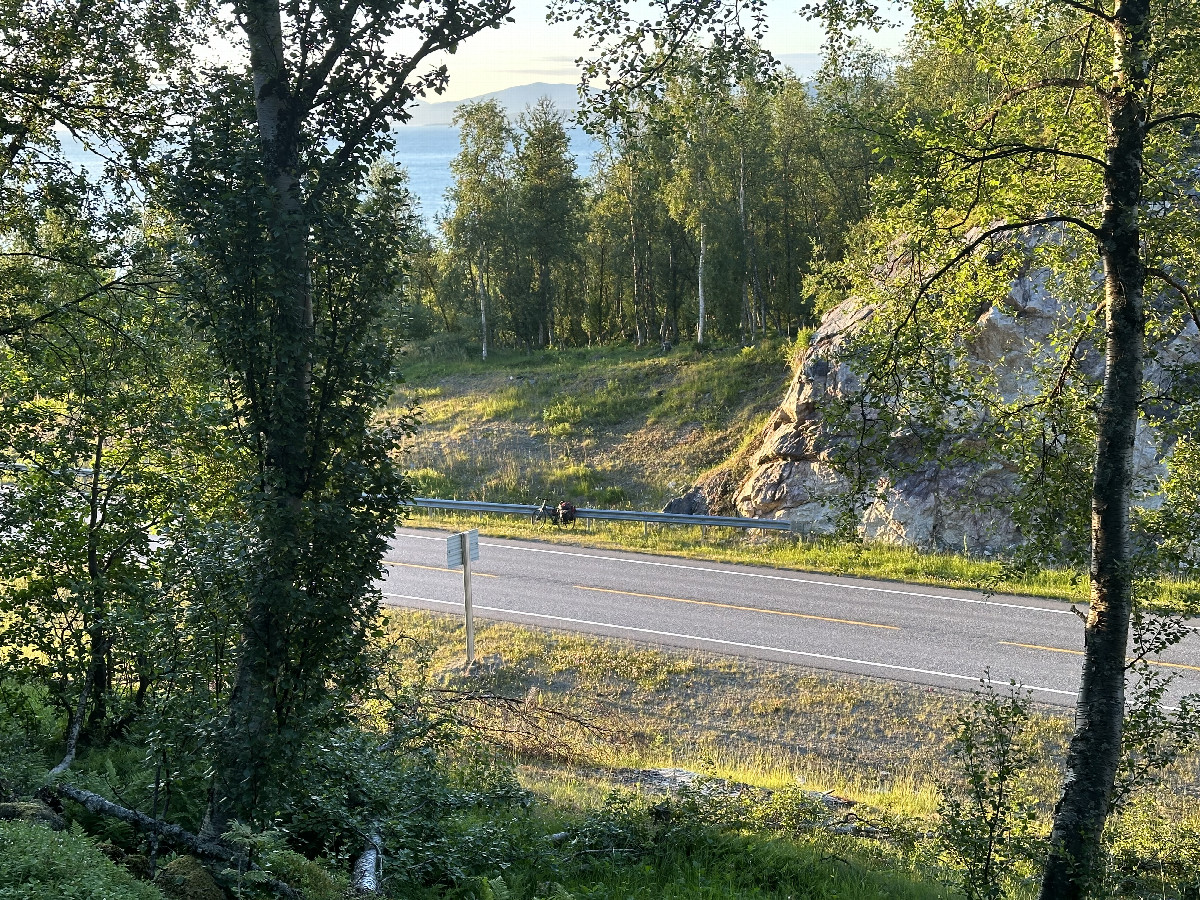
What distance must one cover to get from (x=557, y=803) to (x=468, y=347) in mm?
40123

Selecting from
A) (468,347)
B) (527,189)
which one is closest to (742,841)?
(527,189)

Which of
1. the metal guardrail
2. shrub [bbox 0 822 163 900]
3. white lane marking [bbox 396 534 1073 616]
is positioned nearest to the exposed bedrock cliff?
the metal guardrail

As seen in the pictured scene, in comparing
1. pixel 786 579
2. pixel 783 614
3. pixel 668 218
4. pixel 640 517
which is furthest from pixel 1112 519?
pixel 668 218

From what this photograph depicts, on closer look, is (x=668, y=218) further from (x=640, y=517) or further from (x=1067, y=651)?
(x=1067, y=651)

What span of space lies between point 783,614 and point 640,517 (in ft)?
23.4

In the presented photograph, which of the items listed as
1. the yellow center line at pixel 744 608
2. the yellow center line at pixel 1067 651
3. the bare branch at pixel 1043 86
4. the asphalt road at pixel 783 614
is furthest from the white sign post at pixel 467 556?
the bare branch at pixel 1043 86

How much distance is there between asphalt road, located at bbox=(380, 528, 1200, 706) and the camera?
48.9 feet

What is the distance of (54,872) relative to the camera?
14.9 ft

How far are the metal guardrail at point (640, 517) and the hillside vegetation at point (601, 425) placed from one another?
8.40ft

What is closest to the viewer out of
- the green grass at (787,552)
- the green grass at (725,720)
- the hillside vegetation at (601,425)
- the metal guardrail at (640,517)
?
the green grass at (725,720)

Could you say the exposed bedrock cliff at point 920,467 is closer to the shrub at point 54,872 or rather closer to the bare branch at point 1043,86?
the bare branch at point 1043,86

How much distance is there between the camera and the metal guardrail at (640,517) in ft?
74.7

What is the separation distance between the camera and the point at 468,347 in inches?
1917

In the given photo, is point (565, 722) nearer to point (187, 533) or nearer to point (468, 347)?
point (187, 533)
